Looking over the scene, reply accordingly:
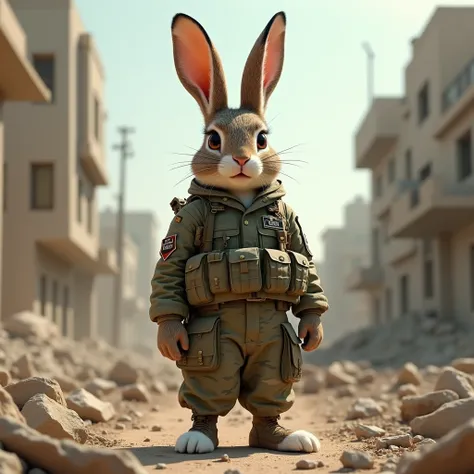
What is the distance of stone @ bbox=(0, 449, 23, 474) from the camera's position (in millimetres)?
2912

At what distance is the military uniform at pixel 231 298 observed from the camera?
4.64m

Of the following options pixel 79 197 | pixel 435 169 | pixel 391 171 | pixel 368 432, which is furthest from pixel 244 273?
pixel 391 171

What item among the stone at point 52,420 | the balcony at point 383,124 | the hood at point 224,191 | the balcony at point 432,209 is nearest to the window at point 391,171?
the balcony at point 383,124

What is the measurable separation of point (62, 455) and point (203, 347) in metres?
1.64

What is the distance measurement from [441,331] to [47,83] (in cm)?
1257

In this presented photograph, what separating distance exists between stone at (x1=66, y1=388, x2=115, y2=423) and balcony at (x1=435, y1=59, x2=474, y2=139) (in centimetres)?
1481

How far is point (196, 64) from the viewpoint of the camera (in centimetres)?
521

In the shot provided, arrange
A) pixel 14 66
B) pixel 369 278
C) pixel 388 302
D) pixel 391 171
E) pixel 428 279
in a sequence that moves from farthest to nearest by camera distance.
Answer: pixel 369 278 < pixel 388 302 < pixel 391 171 < pixel 428 279 < pixel 14 66

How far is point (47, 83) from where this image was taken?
2230 cm

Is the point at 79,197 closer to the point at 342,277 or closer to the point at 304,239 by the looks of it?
the point at 304,239

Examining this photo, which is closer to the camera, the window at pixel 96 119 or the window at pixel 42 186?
the window at pixel 42 186

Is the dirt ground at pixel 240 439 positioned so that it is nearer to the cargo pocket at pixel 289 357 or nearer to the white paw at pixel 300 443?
the white paw at pixel 300 443

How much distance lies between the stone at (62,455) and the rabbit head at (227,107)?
2.09 meters

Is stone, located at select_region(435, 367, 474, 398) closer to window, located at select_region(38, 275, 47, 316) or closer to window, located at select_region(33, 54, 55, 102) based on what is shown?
window, located at select_region(38, 275, 47, 316)
